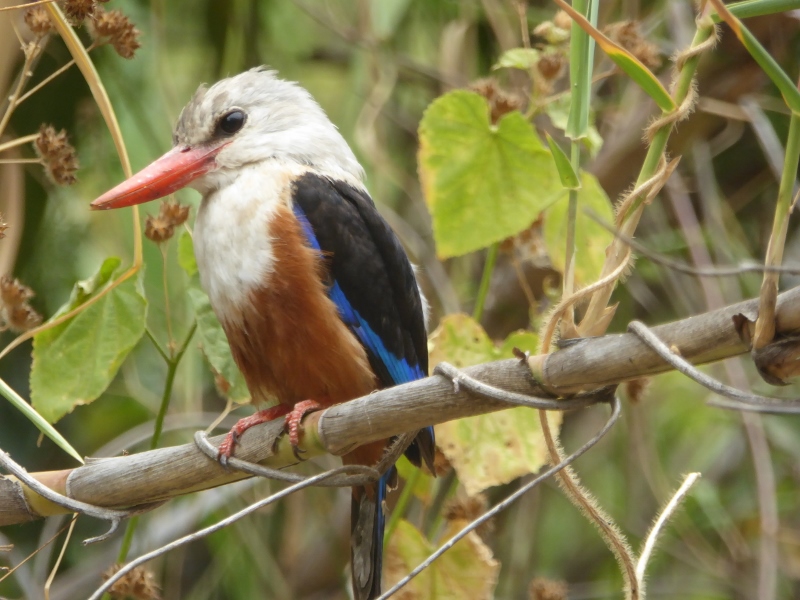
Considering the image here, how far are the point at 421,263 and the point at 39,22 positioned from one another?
1.53 metres

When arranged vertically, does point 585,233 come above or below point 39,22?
below

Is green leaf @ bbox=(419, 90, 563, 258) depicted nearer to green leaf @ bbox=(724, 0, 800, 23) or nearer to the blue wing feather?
the blue wing feather

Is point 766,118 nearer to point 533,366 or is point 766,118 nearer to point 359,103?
point 359,103

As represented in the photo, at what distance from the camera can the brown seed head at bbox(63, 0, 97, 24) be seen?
154 cm

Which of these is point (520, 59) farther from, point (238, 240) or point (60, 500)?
point (60, 500)

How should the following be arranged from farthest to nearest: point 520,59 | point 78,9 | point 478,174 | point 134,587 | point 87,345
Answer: point 520,59, point 478,174, point 87,345, point 134,587, point 78,9

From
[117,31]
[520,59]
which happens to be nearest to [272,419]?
[117,31]

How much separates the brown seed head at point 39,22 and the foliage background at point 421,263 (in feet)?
2.87

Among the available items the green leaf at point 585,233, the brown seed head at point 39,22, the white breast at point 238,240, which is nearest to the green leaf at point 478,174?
the green leaf at point 585,233

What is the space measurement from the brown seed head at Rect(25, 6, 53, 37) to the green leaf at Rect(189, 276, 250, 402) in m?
0.59

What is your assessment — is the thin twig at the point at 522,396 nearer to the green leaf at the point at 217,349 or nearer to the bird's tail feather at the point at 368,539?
the bird's tail feather at the point at 368,539

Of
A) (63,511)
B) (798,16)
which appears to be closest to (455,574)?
(63,511)

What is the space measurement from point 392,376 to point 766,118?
1.63 metres

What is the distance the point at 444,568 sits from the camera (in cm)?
196
